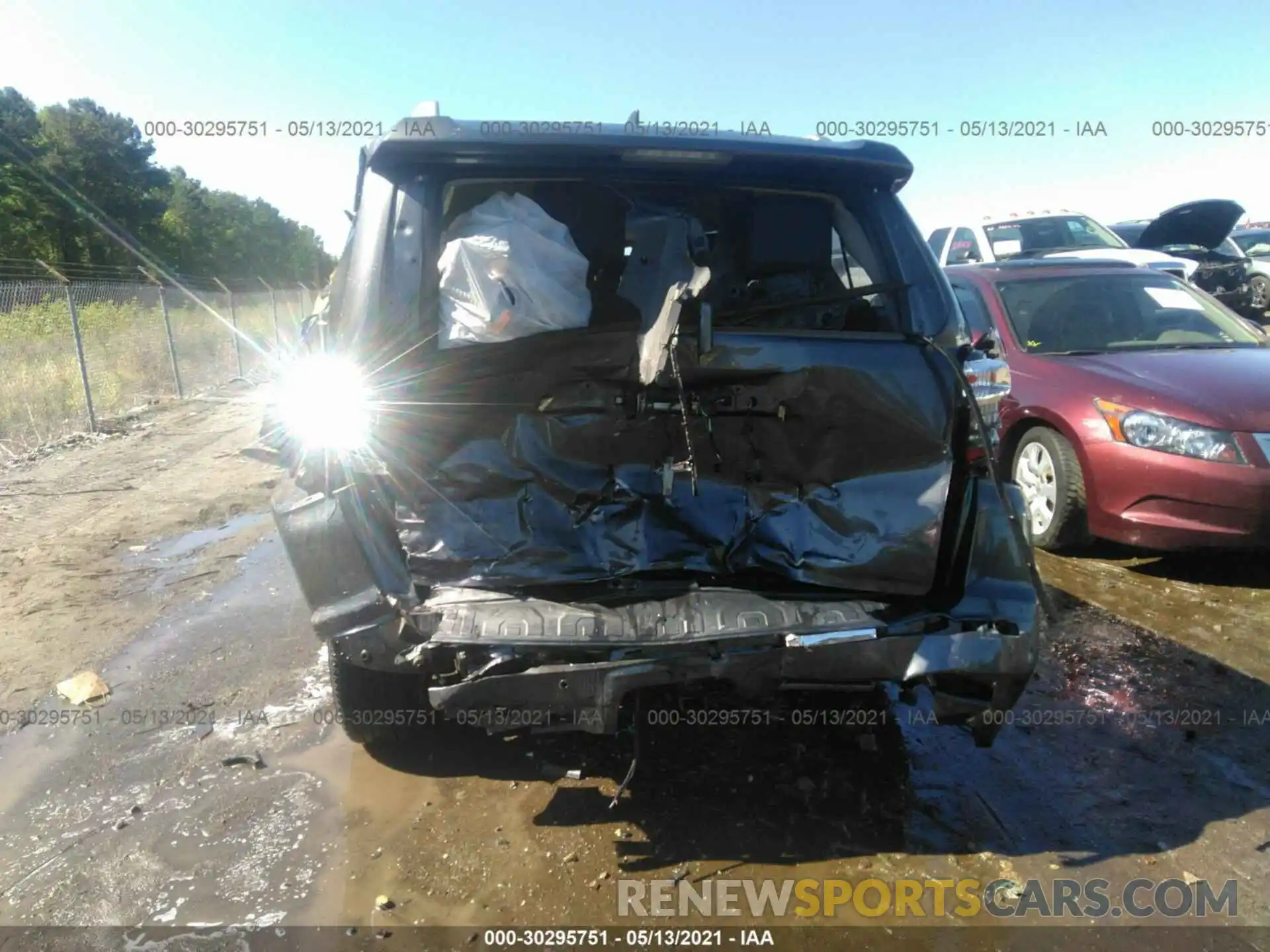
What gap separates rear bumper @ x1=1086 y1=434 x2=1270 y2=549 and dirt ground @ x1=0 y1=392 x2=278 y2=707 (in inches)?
202

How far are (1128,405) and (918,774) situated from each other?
2.67 meters

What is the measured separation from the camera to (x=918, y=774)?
9.62 feet

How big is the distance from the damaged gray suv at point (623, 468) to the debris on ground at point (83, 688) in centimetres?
148

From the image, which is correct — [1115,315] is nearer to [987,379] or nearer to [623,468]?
[987,379]

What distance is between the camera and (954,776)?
2.90 metres

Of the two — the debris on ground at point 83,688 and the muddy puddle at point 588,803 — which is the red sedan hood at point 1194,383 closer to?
the muddy puddle at point 588,803

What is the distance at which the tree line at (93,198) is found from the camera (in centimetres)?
3469

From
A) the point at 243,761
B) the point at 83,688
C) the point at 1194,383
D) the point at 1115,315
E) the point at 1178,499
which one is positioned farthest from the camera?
the point at 1115,315

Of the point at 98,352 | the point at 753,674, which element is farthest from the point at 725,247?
the point at 98,352

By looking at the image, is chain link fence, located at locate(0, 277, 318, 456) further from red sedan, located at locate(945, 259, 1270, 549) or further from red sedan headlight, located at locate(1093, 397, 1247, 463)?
red sedan headlight, located at locate(1093, 397, 1247, 463)

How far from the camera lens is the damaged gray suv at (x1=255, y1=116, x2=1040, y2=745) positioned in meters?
2.31

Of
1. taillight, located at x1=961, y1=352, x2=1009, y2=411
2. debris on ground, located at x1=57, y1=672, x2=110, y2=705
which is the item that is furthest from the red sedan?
debris on ground, located at x1=57, y1=672, x2=110, y2=705

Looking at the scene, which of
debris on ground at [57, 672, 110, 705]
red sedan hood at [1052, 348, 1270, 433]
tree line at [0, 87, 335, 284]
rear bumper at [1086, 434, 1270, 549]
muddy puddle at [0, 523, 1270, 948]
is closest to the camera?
muddy puddle at [0, 523, 1270, 948]

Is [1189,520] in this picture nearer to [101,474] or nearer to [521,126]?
[521,126]
